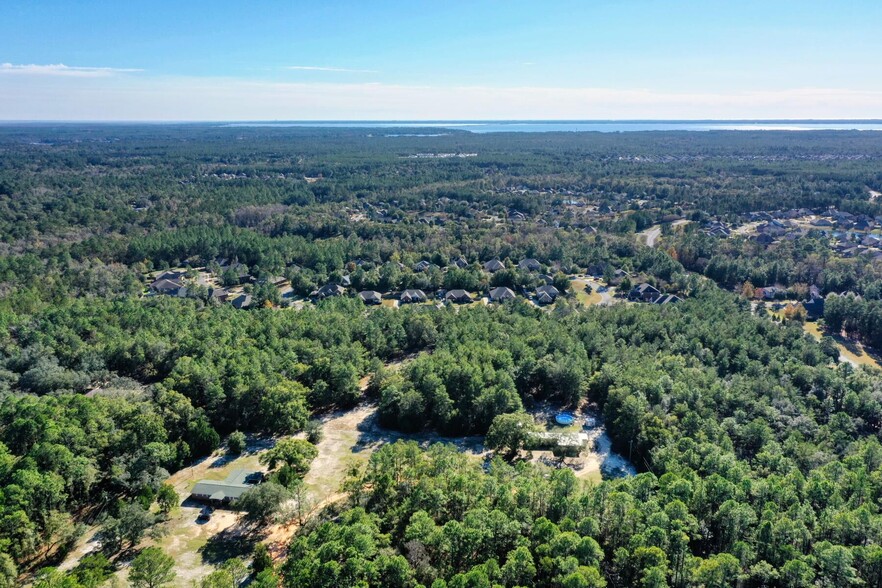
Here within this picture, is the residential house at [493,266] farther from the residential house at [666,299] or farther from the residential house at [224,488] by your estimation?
the residential house at [224,488]

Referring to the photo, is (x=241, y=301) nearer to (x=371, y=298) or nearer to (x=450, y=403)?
(x=371, y=298)

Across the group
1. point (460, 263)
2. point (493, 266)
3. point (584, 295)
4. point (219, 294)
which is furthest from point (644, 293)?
point (219, 294)

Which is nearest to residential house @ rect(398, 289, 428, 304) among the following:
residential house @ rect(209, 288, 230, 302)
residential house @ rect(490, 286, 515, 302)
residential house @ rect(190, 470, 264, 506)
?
residential house @ rect(490, 286, 515, 302)

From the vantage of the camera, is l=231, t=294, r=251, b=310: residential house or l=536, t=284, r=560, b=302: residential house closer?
l=231, t=294, r=251, b=310: residential house

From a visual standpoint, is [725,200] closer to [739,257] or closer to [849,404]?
[739,257]

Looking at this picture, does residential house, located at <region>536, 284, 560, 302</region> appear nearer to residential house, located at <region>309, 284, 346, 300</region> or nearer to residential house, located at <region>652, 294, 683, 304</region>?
residential house, located at <region>652, 294, 683, 304</region>

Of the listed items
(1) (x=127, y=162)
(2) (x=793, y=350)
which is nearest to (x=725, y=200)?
(2) (x=793, y=350)

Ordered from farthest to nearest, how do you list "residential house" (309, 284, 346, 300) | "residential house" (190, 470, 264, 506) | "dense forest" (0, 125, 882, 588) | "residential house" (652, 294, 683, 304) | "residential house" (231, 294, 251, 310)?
1. "residential house" (309, 284, 346, 300)
2. "residential house" (652, 294, 683, 304)
3. "residential house" (231, 294, 251, 310)
4. "residential house" (190, 470, 264, 506)
5. "dense forest" (0, 125, 882, 588)

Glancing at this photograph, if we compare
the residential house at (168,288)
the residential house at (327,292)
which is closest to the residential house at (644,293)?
the residential house at (327,292)
